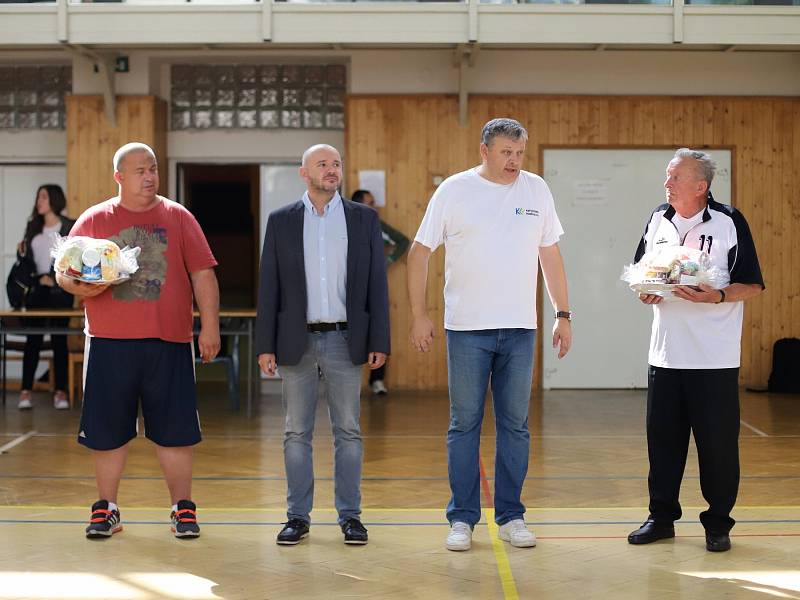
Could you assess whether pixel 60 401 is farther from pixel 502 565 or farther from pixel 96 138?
pixel 502 565

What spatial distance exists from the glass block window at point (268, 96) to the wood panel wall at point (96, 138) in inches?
24.1

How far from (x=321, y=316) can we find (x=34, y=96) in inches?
321

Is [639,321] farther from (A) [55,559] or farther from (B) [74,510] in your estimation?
(A) [55,559]

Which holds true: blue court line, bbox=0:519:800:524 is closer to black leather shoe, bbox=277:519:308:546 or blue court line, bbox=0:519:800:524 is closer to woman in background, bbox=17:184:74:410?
black leather shoe, bbox=277:519:308:546

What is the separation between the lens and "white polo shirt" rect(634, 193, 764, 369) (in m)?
4.86

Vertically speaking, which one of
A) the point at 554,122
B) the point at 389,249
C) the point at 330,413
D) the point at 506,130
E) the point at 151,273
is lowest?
the point at 330,413

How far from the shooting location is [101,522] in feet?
16.7

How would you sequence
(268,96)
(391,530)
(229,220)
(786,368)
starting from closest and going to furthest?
(391,530), (786,368), (268,96), (229,220)

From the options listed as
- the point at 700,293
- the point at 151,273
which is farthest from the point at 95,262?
the point at 700,293

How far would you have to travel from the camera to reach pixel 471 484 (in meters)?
4.99

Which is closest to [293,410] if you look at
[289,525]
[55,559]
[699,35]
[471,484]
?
[289,525]

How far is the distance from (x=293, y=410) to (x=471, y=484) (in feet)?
2.65

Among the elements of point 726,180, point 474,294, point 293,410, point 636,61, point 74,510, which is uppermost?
point 636,61

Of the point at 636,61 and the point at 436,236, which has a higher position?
the point at 636,61
